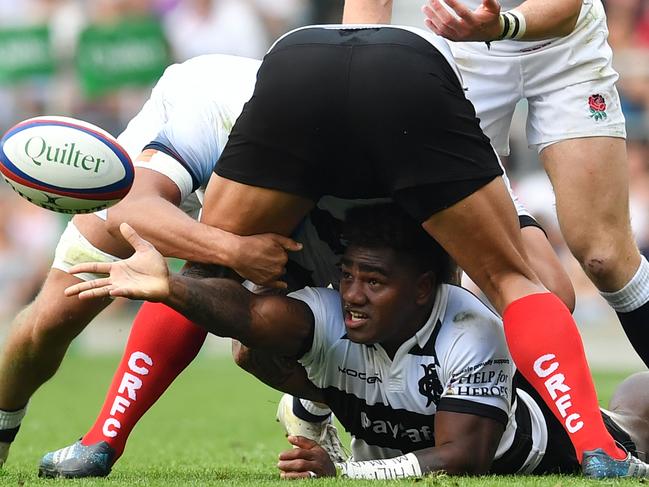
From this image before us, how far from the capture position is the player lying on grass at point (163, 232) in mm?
4398

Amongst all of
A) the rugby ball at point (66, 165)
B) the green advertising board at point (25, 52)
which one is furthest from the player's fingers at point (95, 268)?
the green advertising board at point (25, 52)

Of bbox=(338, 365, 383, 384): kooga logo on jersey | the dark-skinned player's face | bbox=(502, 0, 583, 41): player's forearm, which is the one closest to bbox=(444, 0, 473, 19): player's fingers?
bbox=(502, 0, 583, 41): player's forearm

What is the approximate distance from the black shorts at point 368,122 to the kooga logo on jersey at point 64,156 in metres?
0.49

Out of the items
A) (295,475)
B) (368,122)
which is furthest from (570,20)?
(295,475)

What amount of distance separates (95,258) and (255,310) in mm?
747

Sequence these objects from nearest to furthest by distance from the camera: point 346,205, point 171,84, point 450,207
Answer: point 450,207 < point 346,205 < point 171,84

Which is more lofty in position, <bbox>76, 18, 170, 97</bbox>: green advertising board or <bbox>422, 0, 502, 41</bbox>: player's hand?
<bbox>422, 0, 502, 41</bbox>: player's hand

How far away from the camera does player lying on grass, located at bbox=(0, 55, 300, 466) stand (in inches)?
173

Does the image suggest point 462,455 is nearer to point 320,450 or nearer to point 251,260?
point 320,450

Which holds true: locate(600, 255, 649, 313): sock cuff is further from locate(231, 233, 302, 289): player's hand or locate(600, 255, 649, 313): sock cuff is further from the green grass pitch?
locate(231, 233, 302, 289): player's hand

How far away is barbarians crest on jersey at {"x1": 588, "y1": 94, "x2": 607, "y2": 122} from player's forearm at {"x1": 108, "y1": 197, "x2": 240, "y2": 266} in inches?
61.9

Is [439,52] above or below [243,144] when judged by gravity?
above

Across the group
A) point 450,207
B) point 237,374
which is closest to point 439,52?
point 450,207

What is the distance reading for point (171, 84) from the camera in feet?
16.1
